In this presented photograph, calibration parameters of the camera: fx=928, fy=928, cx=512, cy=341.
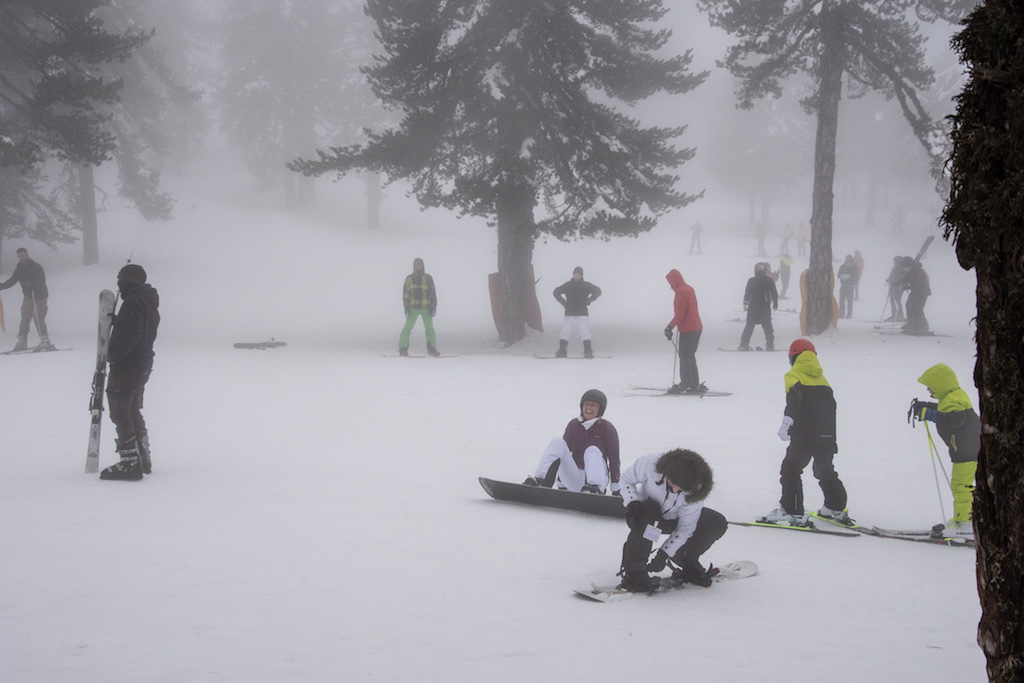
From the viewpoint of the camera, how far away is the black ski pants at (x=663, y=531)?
5453mm

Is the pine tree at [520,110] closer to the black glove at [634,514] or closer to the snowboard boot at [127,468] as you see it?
the snowboard boot at [127,468]

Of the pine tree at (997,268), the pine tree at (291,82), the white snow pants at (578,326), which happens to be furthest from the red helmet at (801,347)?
the pine tree at (291,82)

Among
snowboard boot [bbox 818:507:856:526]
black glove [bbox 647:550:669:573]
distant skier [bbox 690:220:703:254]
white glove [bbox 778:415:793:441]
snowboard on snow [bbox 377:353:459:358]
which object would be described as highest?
distant skier [bbox 690:220:703:254]

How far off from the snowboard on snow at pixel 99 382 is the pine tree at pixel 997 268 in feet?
25.6

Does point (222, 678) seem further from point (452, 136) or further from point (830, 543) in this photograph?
point (452, 136)

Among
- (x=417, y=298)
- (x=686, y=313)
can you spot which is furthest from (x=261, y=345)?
(x=686, y=313)

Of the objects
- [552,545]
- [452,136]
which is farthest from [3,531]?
[452,136]

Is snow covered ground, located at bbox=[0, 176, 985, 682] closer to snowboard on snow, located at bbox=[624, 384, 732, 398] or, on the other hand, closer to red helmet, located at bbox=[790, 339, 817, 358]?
snowboard on snow, located at bbox=[624, 384, 732, 398]

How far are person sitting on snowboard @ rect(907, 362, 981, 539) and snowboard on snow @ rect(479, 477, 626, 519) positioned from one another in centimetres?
234

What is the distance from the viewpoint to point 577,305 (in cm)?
1873

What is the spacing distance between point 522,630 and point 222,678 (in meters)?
1.52

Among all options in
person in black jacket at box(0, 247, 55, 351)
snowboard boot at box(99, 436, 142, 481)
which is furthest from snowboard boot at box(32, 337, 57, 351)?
snowboard boot at box(99, 436, 142, 481)

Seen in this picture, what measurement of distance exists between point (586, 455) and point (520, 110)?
13.5m

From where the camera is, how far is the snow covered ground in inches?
173
